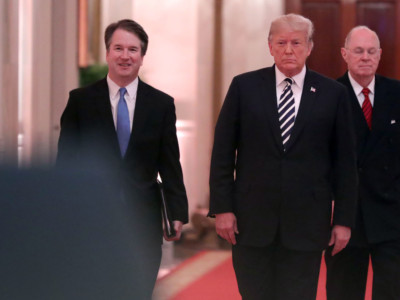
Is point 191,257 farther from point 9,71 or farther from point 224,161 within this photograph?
point 224,161

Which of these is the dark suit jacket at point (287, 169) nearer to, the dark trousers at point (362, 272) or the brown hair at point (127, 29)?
the brown hair at point (127, 29)

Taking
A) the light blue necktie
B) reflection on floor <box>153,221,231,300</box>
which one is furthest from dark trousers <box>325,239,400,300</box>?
reflection on floor <box>153,221,231,300</box>

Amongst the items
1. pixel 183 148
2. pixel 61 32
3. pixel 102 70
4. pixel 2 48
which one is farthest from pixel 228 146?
pixel 183 148

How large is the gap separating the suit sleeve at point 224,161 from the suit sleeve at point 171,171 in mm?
142

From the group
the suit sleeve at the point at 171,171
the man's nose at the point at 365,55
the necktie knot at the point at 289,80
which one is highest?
the man's nose at the point at 365,55

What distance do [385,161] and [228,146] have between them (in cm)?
91

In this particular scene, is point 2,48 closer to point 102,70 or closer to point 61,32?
point 61,32

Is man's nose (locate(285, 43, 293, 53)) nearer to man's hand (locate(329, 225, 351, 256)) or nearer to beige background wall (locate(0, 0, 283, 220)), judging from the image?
man's hand (locate(329, 225, 351, 256))

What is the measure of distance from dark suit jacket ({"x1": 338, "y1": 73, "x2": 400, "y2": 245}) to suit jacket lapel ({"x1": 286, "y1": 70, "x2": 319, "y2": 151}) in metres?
0.59

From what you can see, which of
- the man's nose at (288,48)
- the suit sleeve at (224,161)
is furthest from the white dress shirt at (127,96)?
the man's nose at (288,48)

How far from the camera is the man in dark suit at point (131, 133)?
340 centimetres

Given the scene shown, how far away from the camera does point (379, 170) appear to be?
393cm

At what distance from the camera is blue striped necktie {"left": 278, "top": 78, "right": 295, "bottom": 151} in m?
3.42

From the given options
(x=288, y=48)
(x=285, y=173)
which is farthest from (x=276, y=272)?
(x=288, y=48)
